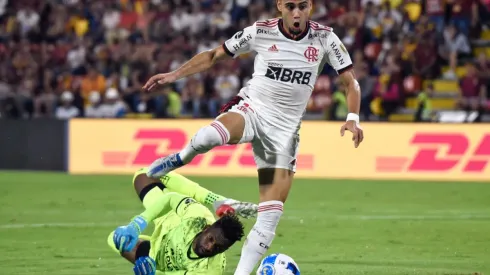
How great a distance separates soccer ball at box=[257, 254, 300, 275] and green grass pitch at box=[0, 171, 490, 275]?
174 cm

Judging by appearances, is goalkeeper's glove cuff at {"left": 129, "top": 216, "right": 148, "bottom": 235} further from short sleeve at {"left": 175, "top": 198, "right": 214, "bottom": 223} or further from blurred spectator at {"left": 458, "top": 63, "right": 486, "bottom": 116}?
blurred spectator at {"left": 458, "top": 63, "right": 486, "bottom": 116}

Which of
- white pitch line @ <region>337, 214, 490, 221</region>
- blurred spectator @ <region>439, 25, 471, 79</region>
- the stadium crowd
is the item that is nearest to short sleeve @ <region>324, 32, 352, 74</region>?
white pitch line @ <region>337, 214, 490, 221</region>

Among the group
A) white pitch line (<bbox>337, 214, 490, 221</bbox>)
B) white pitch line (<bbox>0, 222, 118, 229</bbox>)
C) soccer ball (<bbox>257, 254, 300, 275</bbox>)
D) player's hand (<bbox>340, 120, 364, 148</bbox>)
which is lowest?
white pitch line (<bbox>0, 222, 118, 229</bbox>)

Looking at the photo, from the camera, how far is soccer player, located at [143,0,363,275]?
9.14 m

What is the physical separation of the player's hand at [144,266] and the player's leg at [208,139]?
0.79 meters

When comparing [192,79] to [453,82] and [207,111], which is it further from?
[453,82]

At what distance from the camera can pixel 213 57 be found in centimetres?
947

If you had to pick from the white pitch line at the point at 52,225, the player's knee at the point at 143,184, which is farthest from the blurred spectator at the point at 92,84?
the player's knee at the point at 143,184

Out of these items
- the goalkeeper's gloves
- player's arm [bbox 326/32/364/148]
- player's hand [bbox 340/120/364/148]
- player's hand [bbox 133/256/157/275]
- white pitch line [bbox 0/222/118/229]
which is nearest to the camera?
the goalkeeper's gloves

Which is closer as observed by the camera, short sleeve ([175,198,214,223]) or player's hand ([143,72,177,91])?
short sleeve ([175,198,214,223])

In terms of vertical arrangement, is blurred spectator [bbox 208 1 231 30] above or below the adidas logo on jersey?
below

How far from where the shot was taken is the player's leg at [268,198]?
29.9 ft

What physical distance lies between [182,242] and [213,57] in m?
1.71

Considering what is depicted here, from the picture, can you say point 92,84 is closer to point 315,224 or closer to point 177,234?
point 315,224
